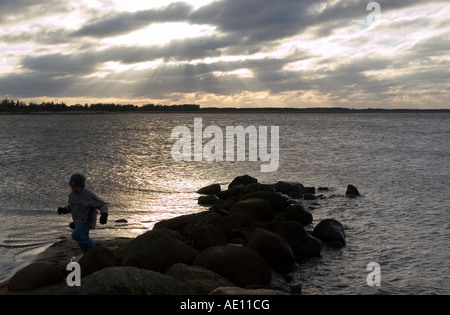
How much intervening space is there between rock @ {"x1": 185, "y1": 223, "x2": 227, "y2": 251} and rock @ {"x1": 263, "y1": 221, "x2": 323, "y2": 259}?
1.92 metres

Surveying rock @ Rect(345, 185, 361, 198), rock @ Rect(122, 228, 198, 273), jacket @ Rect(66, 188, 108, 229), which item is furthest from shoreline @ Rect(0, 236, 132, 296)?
rock @ Rect(345, 185, 361, 198)

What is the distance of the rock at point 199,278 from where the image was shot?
24.4 ft

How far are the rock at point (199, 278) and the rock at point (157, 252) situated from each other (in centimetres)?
89

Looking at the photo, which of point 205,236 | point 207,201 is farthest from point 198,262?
point 207,201

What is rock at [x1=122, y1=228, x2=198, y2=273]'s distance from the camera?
28.9ft

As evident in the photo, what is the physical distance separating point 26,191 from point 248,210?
12988 mm

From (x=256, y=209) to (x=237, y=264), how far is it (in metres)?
5.80

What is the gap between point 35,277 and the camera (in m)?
8.41

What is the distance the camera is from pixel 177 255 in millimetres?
9156

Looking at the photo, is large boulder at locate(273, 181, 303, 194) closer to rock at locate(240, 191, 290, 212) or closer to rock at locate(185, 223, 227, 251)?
rock at locate(240, 191, 290, 212)

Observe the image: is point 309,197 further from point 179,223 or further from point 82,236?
point 82,236

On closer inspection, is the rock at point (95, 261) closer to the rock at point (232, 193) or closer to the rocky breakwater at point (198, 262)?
the rocky breakwater at point (198, 262)

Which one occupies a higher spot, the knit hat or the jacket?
the knit hat
